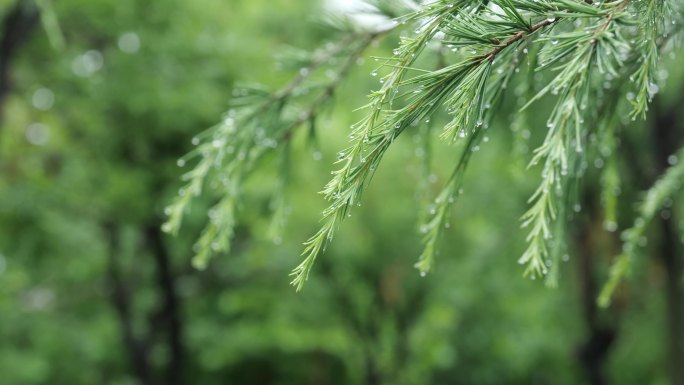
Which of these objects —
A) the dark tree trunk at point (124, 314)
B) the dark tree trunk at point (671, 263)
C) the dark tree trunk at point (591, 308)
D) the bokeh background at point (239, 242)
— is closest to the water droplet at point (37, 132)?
the bokeh background at point (239, 242)

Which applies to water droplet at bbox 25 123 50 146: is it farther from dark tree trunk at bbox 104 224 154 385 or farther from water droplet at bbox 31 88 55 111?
dark tree trunk at bbox 104 224 154 385

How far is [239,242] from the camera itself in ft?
39.0

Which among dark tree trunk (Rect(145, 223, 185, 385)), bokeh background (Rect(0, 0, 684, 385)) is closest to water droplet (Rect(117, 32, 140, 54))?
bokeh background (Rect(0, 0, 684, 385))

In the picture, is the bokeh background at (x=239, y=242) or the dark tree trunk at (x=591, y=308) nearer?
the bokeh background at (x=239, y=242)

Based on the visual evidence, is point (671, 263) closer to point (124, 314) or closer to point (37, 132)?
point (124, 314)

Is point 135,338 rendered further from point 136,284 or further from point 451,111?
point 451,111

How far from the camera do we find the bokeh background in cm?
848

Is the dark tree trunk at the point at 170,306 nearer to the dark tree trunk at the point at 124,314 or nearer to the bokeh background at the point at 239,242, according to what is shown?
the bokeh background at the point at 239,242

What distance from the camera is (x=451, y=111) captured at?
1.50m

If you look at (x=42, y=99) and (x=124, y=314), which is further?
(x=124, y=314)

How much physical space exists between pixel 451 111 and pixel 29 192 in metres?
7.94

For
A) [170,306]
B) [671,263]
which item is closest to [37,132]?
[170,306]

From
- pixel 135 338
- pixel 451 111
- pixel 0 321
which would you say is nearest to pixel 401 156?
pixel 135 338

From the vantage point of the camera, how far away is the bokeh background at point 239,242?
8477mm
